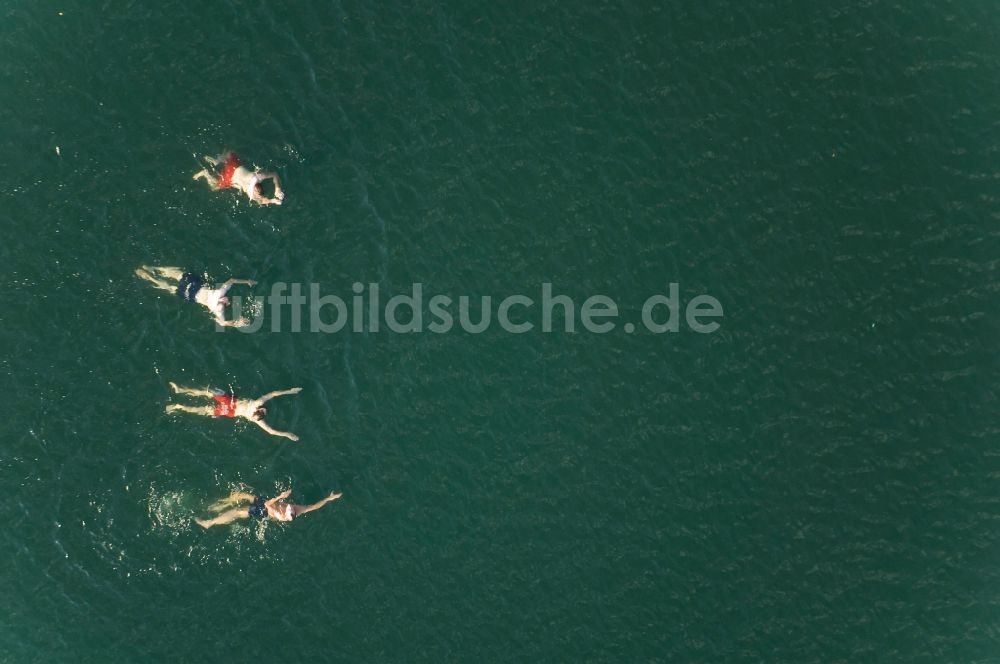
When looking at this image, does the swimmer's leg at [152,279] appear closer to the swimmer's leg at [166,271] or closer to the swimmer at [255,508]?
the swimmer's leg at [166,271]

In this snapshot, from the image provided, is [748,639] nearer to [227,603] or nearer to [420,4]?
[227,603]

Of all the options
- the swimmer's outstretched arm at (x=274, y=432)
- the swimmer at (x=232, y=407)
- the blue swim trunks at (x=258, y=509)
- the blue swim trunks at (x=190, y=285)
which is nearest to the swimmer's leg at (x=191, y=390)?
the swimmer at (x=232, y=407)

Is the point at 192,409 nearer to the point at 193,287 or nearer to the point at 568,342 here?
the point at 193,287

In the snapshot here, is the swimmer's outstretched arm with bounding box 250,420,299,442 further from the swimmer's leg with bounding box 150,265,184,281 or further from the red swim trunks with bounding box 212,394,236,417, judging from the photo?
the swimmer's leg with bounding box 150,265,184,281

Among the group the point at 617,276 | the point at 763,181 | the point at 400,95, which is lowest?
the point at 617,276

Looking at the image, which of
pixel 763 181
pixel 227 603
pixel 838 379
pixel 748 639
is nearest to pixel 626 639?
pixel 748 639

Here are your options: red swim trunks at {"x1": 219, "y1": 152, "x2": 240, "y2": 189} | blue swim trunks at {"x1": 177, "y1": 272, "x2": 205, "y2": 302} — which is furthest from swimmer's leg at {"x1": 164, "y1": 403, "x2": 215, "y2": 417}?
red swim trunks at {"x1": 219, "y1": 152, "x2": 240, "y2": 189}

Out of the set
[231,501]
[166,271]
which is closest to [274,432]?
[231,501]
